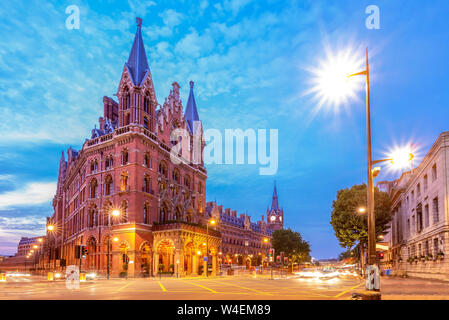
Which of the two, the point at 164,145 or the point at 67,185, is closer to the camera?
the point at 164,145

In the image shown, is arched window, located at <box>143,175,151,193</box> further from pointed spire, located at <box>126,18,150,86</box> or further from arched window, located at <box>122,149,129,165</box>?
pointed spire, located at <box>126,18,150,86</box>

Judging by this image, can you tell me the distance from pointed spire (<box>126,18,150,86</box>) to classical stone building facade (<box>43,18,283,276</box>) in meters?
0.16

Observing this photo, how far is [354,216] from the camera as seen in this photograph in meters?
57.4

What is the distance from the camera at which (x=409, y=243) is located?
53250 millimetres

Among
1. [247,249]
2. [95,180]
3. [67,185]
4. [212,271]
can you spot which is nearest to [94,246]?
[95,180]

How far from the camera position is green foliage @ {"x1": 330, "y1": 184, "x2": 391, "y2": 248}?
57312mm

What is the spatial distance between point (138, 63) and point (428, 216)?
46.8 m

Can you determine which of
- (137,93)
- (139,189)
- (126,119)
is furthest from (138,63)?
(139,189)

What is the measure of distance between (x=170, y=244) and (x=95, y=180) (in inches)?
643

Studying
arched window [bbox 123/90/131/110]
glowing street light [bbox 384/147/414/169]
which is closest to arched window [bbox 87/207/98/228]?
arched window [bbox 123/90/131/110]

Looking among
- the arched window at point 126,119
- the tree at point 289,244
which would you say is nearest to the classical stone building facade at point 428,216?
the arched window at point 126,119

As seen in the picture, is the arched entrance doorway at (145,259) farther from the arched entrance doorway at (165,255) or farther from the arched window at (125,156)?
the arched window at (125,156)

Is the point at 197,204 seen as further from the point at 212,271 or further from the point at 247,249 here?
the point at 247,249
